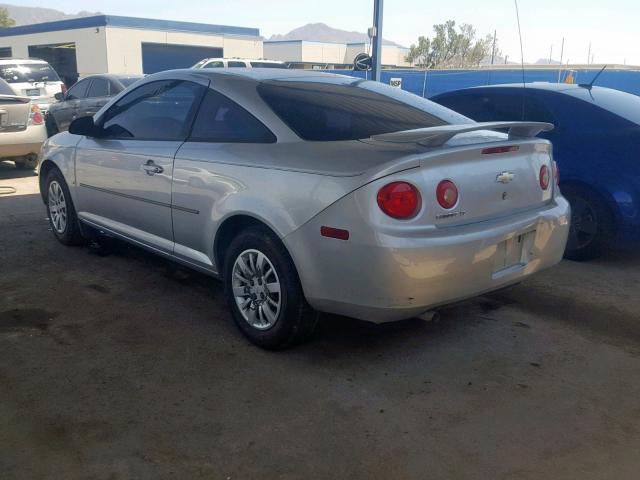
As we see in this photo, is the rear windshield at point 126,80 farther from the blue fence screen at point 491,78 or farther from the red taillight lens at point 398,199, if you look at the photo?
the red taillight lens at point 398,199

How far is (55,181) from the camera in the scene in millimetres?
5883

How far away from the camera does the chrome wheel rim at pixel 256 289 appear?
3.74m

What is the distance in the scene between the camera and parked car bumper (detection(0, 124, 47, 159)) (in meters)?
9.24

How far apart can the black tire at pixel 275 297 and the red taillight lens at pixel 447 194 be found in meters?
0.87

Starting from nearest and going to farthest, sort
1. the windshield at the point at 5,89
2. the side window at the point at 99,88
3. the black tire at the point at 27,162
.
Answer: the black tire at the point at 27,162 → the windshield at the point at 5,89 → the side window at the point at 99,88

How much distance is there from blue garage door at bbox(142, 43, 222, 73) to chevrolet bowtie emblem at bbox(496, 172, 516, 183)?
35120 millimetres

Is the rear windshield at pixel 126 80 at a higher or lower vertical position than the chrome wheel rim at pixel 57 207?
higher

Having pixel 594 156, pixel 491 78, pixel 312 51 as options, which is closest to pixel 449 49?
pixel 312 51

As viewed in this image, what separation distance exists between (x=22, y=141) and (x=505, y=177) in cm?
786

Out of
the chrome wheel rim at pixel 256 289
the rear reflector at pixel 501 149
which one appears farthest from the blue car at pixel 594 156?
the chrome wheel rim at pixel 256 289

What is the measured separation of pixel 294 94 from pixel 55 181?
285 centimetres

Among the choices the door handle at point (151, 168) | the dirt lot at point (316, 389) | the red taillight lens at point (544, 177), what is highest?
the red taillight lens at point (544, 177)

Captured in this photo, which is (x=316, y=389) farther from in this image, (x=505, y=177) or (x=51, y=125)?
(x=51, y=125)

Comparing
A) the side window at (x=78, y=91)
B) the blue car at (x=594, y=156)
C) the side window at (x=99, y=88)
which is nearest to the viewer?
the blue car at (x=594, y=156)
